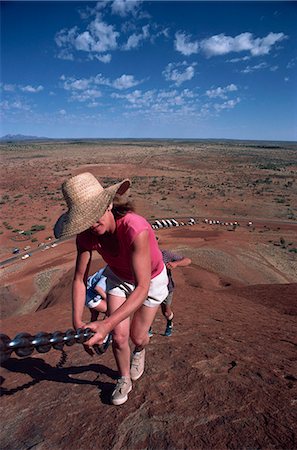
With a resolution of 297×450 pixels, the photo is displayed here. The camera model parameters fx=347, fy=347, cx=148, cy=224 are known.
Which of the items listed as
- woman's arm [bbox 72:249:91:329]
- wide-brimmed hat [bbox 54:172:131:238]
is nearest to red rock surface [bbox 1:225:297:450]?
woman's arm [bbox 72:249:91:329]

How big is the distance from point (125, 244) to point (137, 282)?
0.28 m

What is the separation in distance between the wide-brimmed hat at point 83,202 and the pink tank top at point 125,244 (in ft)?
0.69

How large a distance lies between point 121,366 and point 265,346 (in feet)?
6.19

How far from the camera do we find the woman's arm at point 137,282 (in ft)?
7.57

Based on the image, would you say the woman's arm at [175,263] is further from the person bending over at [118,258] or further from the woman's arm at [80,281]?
the woman's arm at [80,281]

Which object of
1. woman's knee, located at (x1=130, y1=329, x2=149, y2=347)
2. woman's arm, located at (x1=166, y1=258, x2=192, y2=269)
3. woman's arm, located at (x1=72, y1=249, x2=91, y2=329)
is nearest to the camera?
woman's arm, located at (x1=72, y1=249, x2=91, y2=329)

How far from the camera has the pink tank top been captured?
2.43 metres

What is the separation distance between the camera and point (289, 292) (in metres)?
7.96

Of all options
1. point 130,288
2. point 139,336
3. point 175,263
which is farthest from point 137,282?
point 175,263

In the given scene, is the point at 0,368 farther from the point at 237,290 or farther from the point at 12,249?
the point at 12,249

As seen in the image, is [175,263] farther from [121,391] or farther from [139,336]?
[121,391]

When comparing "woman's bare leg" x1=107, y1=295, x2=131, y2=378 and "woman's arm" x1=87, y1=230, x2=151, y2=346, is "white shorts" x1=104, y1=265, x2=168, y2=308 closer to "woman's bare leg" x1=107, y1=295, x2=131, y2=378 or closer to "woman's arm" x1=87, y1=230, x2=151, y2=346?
"woman's bare leg" x1=107, y1=295, x2=131, y2=378

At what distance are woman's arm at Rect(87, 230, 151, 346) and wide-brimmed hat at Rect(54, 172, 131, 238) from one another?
1.09 ft

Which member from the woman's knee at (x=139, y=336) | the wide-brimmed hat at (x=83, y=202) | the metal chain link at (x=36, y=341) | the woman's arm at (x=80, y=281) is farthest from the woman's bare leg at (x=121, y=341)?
the wide-brimmed hat at (x=83, y=202)
